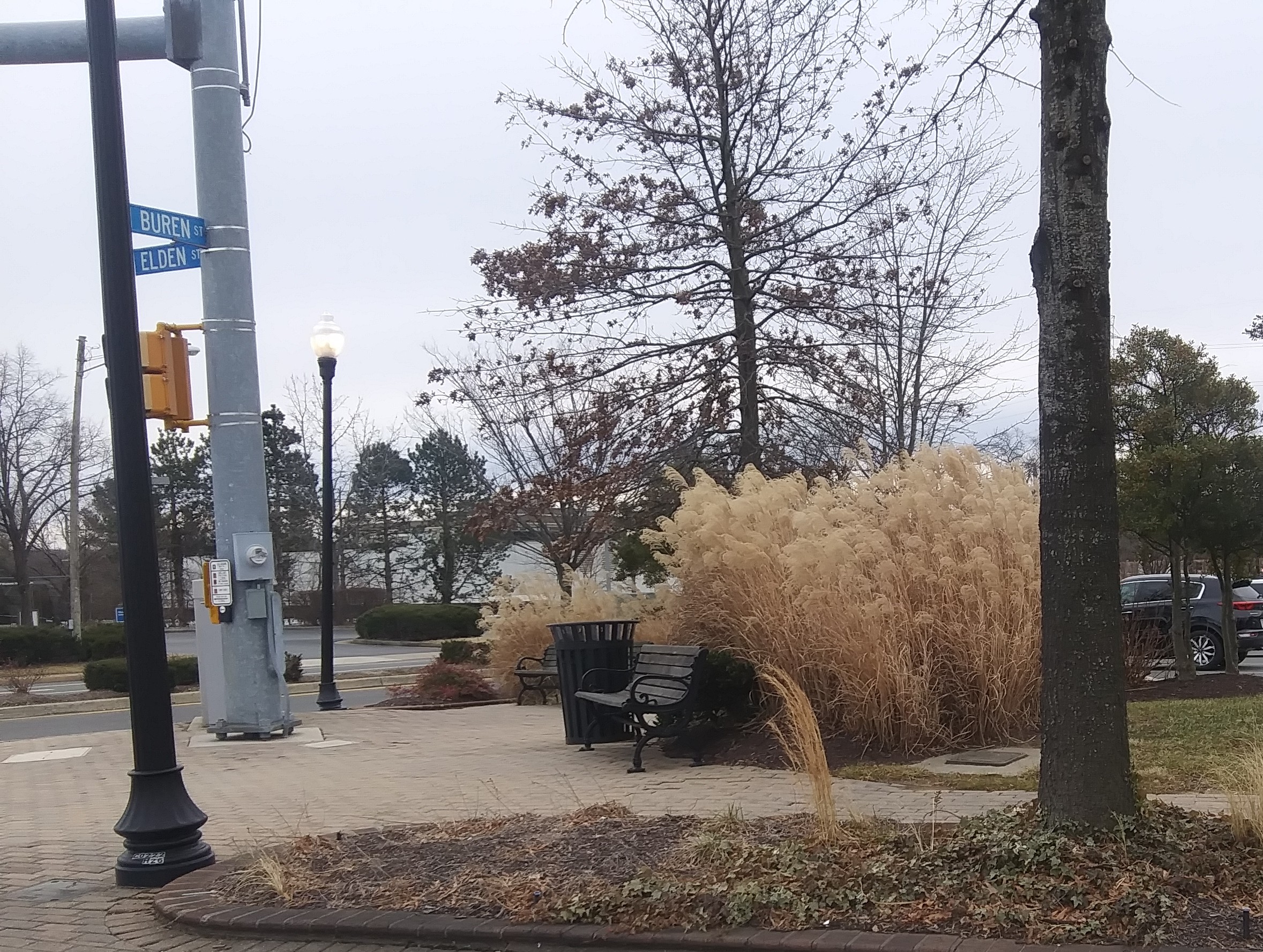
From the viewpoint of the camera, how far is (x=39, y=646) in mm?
32219

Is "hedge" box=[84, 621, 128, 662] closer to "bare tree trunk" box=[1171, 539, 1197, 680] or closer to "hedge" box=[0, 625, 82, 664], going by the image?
"hedge" box=[0, 625, 82, 664]

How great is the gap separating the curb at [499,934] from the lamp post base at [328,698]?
1094cm

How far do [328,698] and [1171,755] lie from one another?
38.0 ft

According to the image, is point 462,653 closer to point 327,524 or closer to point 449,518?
point 327,524

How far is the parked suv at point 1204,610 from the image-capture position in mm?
18234

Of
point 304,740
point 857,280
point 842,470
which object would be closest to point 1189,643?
point 842,470

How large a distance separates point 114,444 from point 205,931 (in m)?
2.58

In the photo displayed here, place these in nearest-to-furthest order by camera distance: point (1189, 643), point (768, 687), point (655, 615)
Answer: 1. point (768, 687)
2. point (655, 615)
3. point (1189, 643)

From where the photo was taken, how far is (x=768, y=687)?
974 centimetres

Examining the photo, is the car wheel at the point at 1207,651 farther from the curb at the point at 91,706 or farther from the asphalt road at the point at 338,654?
the asphalt road at the point at 338,654

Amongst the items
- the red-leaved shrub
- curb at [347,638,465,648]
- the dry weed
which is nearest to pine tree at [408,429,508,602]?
curb at [347,638,465,648]

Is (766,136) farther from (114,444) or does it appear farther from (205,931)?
(205,931)

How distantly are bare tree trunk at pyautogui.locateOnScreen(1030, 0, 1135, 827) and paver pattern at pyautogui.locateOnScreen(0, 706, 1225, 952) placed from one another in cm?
115

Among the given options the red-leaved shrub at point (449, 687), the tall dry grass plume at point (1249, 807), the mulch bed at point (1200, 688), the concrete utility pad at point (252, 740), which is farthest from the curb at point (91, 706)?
the tall dry grass plume at point (1249, 807)
